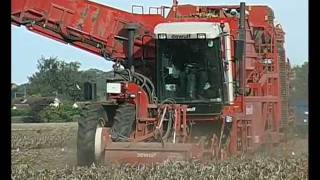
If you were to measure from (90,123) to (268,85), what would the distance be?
13.7 feet

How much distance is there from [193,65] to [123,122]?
132cm

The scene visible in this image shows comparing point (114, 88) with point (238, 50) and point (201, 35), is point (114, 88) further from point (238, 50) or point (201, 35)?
point (238, 50)

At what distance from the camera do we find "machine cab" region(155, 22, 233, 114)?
960 cm

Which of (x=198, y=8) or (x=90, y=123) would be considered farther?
(x=198, y=8)

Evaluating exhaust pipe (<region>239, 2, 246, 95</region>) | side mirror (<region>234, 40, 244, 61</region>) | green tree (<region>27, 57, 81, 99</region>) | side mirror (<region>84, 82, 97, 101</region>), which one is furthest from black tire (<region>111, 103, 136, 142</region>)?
green tree (<region>27, 57, 81, 99</region>)

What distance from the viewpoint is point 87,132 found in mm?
9359

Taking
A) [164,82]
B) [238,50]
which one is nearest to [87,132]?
[164,82]

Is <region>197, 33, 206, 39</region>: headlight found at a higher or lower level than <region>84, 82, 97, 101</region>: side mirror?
higher

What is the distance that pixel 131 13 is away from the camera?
11320 millimetres

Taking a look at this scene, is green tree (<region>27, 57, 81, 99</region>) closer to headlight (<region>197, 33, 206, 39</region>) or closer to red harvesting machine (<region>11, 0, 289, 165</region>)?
red harvesting machine (<region>11, 0, 289, 165</region>)

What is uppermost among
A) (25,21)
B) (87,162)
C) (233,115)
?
(25,21)

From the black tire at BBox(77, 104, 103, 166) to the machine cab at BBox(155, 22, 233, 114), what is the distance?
1.04 meters
